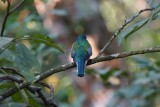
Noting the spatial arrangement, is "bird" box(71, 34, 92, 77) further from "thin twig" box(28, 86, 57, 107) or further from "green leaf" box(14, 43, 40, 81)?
"green leaf" box(14, 43, 40, 81)

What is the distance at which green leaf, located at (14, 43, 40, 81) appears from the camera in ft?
4.07

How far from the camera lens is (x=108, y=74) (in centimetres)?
302

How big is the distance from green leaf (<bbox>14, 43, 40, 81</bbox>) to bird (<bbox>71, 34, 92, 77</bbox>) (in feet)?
1.48

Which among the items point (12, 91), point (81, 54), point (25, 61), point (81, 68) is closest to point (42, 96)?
point (12, 91)

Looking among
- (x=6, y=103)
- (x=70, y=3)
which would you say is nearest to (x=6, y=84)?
(x=6, y=103)

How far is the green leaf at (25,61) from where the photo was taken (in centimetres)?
124

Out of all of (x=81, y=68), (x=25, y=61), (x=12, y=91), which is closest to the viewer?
(x=25, y=61)

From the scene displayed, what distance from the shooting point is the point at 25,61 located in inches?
52.6

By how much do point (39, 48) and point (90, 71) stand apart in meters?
0.50

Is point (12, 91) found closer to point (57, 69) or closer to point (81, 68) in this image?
point (57, 69)

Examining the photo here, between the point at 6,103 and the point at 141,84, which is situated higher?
the point at 6,103

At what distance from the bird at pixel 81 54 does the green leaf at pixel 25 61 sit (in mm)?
452

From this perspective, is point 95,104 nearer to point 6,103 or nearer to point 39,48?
point 39,48

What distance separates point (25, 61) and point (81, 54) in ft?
2.20
